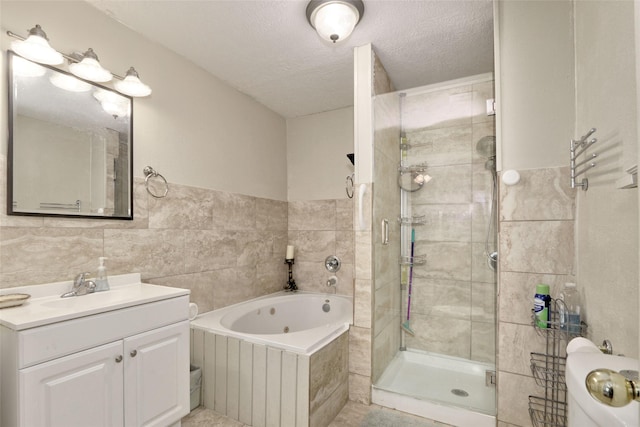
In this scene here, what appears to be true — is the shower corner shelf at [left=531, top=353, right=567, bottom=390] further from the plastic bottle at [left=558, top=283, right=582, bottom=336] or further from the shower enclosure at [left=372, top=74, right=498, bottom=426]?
the shower enclosure at [left=372, top=74, right=498, bottom=426]

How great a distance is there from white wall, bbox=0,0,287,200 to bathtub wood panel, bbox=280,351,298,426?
57.1 inches

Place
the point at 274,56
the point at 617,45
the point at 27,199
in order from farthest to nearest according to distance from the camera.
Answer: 1. the point at 274,56
2. the point at 27,199
3. the point at 617,45

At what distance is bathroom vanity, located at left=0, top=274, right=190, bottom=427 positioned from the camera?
1.07m

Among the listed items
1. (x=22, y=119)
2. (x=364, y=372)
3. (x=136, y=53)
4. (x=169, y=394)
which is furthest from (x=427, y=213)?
(x=22, y=119)

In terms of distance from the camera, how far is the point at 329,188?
3.14 meters

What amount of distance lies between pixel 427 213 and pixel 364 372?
1350 millimetres

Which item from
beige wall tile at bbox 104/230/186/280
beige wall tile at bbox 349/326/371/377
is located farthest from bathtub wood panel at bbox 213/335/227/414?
beige wall tile at bbox 349/326/371/377

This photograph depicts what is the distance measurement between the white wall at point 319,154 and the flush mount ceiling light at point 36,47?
217 cm

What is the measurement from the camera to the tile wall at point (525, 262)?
1.50 m

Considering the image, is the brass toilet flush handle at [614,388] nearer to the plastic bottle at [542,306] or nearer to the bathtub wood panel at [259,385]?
the plastic bottle at [542,306]

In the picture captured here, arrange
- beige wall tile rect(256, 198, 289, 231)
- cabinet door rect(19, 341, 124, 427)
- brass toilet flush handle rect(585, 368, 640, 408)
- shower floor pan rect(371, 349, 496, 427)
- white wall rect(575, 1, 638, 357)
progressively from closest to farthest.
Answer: brass toilet flush handle rect(585, 368, 640, 408) < white wall rect(575, 1, 638, 357) < cabinet door rect(19, 341, 124, 427) < shower floor pan rect(371, 349, 496, 427) < beige wall tile rect(256, 198, 289, 231)

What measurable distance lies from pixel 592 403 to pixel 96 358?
1640 mm

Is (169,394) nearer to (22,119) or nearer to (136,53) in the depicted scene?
(22,119)

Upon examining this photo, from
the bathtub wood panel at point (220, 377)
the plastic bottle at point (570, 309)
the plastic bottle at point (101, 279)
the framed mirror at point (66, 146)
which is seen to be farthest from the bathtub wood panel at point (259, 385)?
the plastic bottle at point (570, 309)
